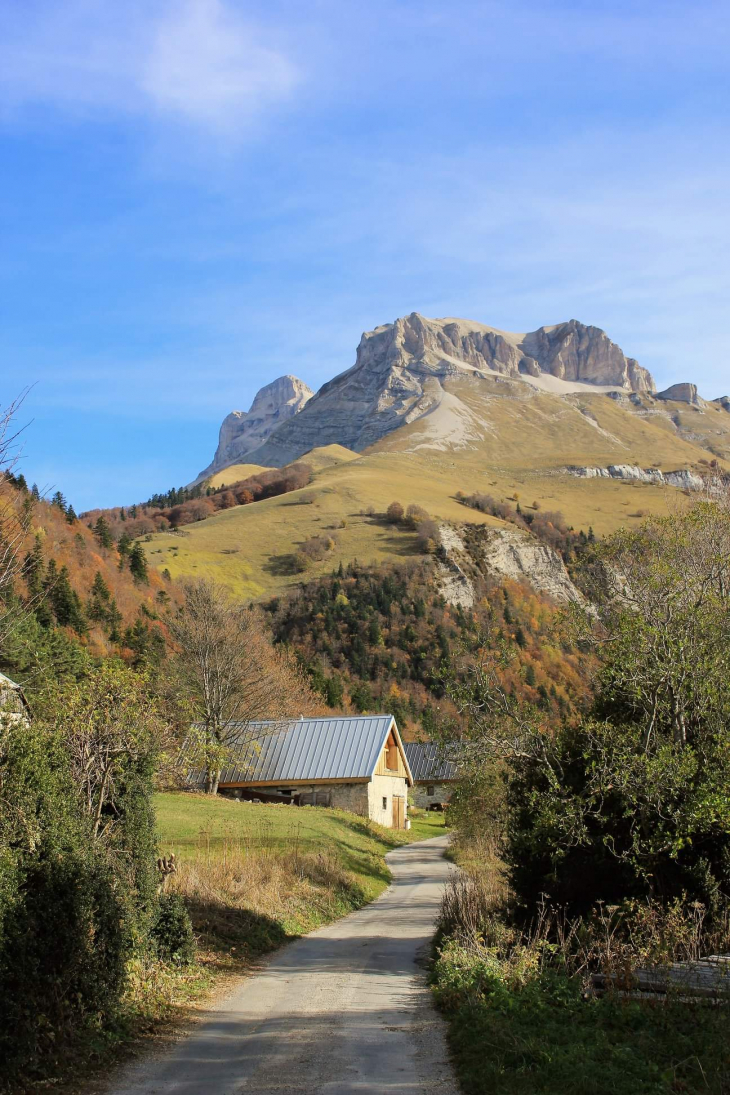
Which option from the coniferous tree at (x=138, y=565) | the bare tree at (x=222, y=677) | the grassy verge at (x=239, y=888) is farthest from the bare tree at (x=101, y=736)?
the coniferous tree at (x=138, y=565)

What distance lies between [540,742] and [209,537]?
12626cm

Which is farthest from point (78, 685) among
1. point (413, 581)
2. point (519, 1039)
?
point (413, 581)

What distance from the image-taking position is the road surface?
27.2 feet

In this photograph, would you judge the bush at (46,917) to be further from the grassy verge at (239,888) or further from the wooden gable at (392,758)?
the wooden gable at (392,758)

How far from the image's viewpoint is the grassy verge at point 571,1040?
7.55m

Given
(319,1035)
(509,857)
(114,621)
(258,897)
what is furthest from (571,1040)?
(114,621)

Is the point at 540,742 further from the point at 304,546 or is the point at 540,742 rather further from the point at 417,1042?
the point at 304,546

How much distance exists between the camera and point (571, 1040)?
880 cm

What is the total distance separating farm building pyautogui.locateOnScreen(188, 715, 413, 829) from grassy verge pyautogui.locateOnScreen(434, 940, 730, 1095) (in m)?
34.2

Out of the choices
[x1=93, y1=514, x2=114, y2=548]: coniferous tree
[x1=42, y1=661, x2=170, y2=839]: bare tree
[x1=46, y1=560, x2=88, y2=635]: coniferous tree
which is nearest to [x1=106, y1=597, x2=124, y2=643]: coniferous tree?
[x1=46, y1=560, x2=88, y2=635]: coniferous tree

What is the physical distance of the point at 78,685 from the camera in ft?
41.9

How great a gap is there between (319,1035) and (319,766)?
36.8 meters

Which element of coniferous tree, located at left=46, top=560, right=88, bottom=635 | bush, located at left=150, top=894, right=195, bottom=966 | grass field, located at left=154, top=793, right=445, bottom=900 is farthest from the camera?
coniferous tree, located at left=46, top=560, right=88, bottom=635

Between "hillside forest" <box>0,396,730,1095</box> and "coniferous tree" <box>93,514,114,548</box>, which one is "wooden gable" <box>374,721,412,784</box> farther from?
"coniferous tree" <box>93,514,114,548</box>
